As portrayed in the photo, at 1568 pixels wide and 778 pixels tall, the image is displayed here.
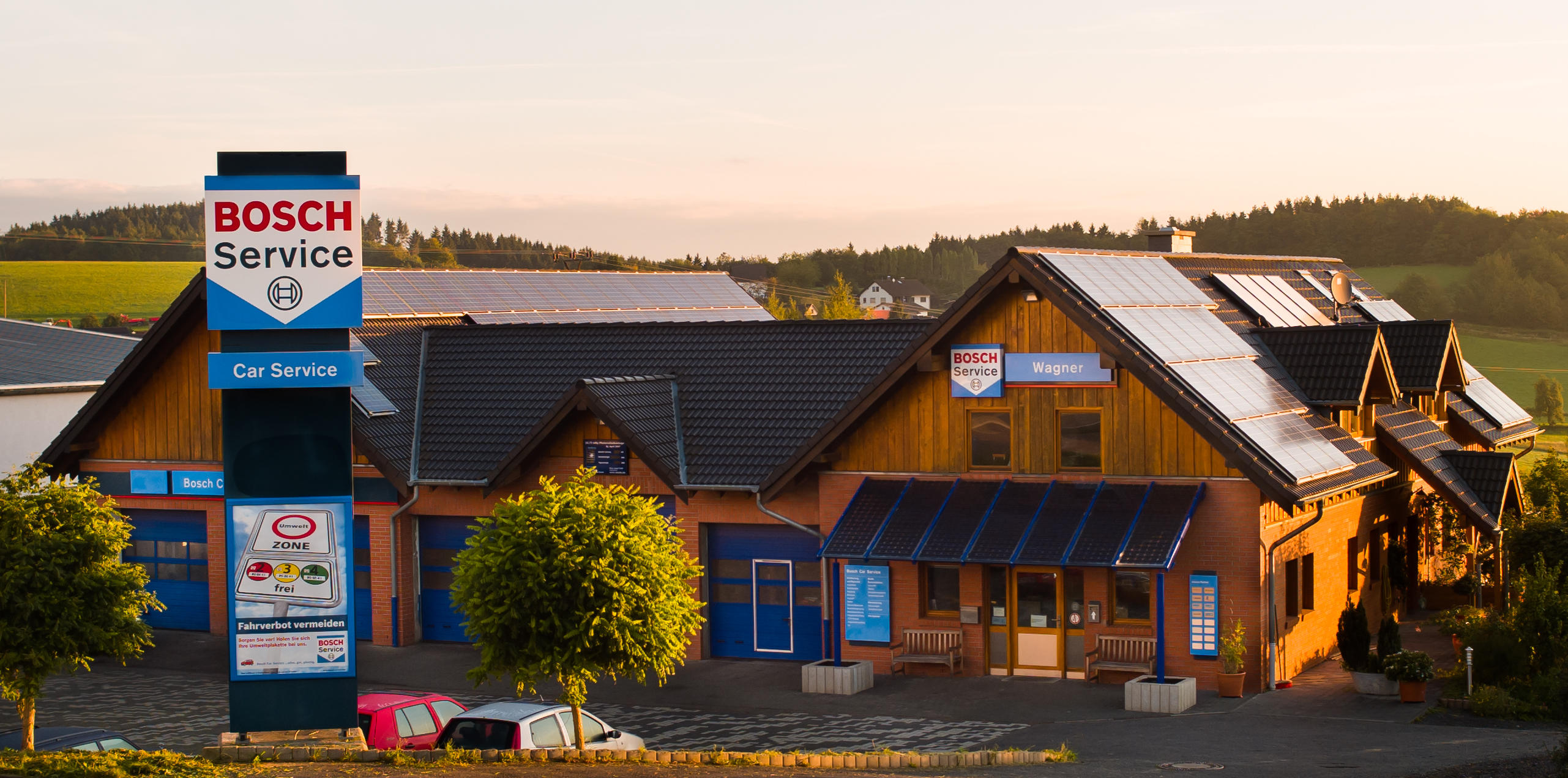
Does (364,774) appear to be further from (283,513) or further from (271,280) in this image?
(271,280)

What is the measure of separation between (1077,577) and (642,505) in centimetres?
865

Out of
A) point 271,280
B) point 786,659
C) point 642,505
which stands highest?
point 271,280

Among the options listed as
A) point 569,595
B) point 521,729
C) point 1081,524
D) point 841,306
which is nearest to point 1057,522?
point 1081,524

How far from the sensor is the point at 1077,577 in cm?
2475

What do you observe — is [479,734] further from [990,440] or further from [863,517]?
[990,440]

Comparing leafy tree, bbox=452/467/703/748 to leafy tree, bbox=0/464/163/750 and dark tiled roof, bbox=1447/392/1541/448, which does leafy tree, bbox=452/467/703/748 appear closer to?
leafy tree, bbox=0/464/163/750

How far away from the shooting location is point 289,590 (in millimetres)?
18219

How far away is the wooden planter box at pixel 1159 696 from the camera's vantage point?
73.5ft

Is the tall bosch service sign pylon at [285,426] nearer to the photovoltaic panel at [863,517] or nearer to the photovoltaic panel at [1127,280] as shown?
the photovoltaic panel at [863,517]

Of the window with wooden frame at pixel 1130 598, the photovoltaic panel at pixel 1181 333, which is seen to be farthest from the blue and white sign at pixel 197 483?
the photovoltaic panel at pixel 1181 333

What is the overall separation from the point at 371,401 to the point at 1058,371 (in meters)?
13.5

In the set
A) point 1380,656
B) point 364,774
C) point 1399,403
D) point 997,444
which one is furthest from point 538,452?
point 1399,403

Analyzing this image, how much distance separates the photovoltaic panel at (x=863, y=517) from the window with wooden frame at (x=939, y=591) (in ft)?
3.99

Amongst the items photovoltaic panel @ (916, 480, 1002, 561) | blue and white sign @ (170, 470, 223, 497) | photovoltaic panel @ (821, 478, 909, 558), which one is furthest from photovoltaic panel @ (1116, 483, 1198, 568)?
blue and white sign @ (170, 470, 223, 497)
